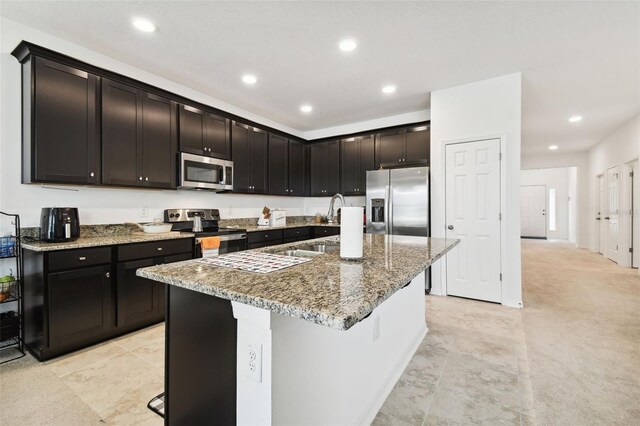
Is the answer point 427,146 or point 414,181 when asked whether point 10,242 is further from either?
point 427,146

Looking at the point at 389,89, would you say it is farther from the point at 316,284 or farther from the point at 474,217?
the point at 316,284

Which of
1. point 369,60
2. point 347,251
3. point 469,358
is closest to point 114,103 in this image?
point 369,60

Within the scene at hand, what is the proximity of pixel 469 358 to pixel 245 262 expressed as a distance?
1.92 metres

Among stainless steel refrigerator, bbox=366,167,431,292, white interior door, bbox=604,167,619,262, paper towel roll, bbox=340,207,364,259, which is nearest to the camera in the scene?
paper towel roll, bbox=340,207,364,259

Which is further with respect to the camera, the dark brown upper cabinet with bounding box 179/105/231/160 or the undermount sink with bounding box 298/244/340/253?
the dark brown upper cabinet with bounding box 179/105/231/160

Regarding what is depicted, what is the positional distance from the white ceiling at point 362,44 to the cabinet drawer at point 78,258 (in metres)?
1.82

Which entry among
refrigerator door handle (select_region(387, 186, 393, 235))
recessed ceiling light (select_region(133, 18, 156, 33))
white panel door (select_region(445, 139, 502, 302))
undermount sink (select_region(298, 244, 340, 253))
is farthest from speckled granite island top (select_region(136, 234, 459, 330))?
refrigerator door handle (select_region(387, 186, 393, 235))

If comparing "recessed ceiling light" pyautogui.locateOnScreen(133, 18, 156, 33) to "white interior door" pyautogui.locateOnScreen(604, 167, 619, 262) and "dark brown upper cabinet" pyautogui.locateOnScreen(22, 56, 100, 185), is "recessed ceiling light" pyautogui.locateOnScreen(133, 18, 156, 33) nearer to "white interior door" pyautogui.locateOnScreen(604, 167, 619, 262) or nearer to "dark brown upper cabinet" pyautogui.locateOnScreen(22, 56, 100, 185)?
"dark brown upper cabinet" pyautogui.locateOnScreen(22, 56, 100, 185)

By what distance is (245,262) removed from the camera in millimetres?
1313

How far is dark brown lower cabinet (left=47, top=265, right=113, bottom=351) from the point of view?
2.16 metres

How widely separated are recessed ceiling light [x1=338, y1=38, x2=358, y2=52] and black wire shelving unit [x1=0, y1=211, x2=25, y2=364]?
9.91ft

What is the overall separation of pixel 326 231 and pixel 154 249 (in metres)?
2.71

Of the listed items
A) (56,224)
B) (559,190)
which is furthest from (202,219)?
(559,190)

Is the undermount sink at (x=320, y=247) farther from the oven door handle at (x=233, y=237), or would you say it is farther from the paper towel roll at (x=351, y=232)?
the oven door handle at (x=233, y=237)
